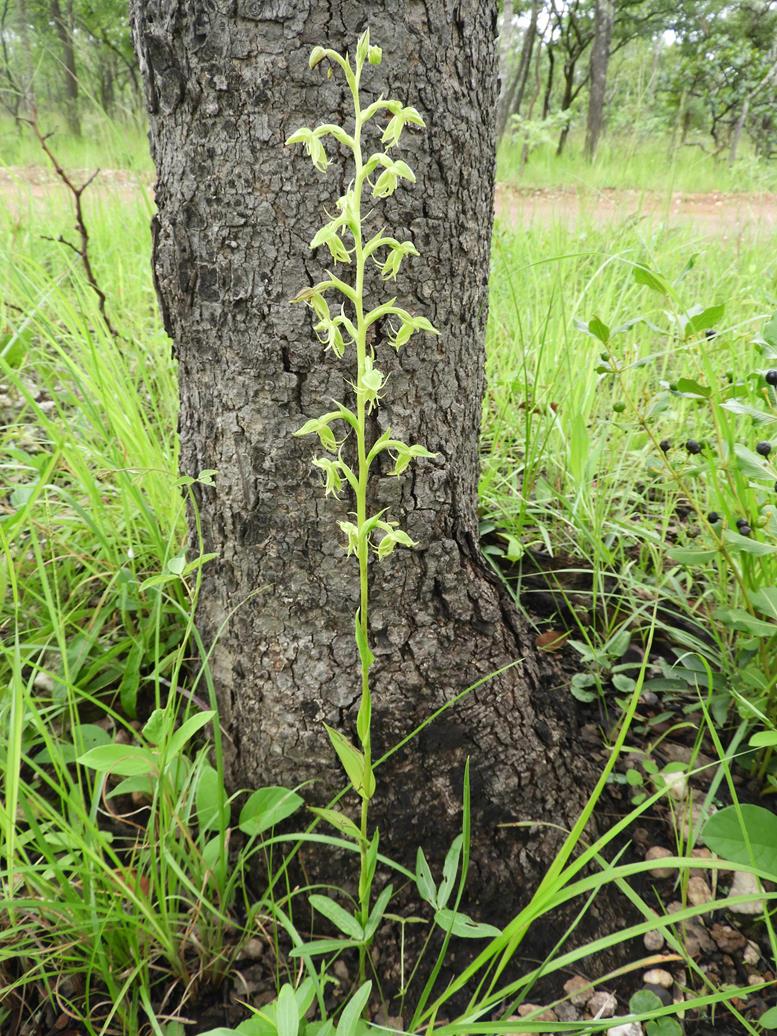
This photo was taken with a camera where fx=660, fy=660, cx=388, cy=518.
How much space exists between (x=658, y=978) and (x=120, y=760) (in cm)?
107

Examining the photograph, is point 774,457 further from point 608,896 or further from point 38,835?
point 38,835

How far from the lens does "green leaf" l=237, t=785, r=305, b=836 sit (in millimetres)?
1248

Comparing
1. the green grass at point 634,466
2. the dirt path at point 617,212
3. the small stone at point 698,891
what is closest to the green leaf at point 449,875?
the small stone at point 698,891

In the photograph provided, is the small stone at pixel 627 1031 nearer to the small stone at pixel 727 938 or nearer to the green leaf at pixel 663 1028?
the green leaf at pixel 663 1028

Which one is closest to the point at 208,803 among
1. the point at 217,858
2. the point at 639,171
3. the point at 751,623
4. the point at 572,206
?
the point at 217,858

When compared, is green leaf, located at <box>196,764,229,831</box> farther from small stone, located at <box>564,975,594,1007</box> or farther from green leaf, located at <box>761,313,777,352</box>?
→ green leaf, located at <box>761,313,777,352</box>

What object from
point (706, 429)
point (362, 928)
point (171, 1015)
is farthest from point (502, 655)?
point (706, 429)

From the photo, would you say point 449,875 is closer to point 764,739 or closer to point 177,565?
point 764,739

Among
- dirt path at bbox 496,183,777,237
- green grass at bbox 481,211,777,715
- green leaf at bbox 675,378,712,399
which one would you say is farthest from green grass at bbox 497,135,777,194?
green leaf at bbox 675,378,712,399

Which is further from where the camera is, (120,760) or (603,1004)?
(603,1004)

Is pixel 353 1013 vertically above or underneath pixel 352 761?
underneath

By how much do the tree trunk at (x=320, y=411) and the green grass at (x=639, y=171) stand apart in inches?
83.9

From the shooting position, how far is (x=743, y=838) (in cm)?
122

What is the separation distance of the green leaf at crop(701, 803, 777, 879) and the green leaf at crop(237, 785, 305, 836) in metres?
0.78
